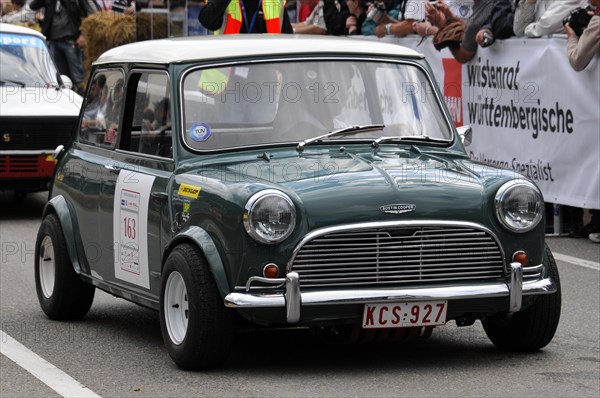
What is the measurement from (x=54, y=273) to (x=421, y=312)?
278 cm

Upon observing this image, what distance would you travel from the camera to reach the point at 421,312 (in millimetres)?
6605

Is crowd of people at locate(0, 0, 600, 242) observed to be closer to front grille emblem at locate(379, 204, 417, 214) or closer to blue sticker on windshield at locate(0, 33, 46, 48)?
blue sticker on windshield at locate(0, 33, 46, 48)

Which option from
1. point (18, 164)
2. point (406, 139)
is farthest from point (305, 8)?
point (406, 139)

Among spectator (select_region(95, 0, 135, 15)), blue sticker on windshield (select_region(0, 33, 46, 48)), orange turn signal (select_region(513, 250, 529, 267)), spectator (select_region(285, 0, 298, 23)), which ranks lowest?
spectator (select_region(95, 0, 135, 15))

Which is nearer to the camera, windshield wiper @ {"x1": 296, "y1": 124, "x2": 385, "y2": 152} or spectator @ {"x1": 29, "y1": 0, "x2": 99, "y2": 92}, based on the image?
windshield wiper @ {"x1": 296, "y1": 124, "x2": 385, "y2": 152}

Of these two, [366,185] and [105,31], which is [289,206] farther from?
[105,31]

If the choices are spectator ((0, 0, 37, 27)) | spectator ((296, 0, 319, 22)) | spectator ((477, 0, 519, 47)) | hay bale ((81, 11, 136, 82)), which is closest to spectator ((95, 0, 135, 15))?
hay bale ((81, 11, 136, 82))

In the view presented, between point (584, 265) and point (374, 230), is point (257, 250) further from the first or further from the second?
point (584, 265)

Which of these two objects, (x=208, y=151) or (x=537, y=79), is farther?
(x=537, y=79)

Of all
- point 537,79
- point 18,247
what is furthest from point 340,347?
point 537,79

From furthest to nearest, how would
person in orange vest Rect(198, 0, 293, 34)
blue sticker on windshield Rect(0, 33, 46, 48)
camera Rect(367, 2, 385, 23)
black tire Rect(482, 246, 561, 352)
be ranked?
camera Rect(367, 2, 385, 23)
blue sticker on windshield Rect(0, 33, 46, 48)
person in orange vest Rect(198, 0, 293, 34)
black tire Rect(482, 246, 561, 352)

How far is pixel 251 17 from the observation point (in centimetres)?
1249

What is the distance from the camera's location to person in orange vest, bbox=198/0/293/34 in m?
12.3

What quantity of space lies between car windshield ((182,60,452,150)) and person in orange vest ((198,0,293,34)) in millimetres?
4581
